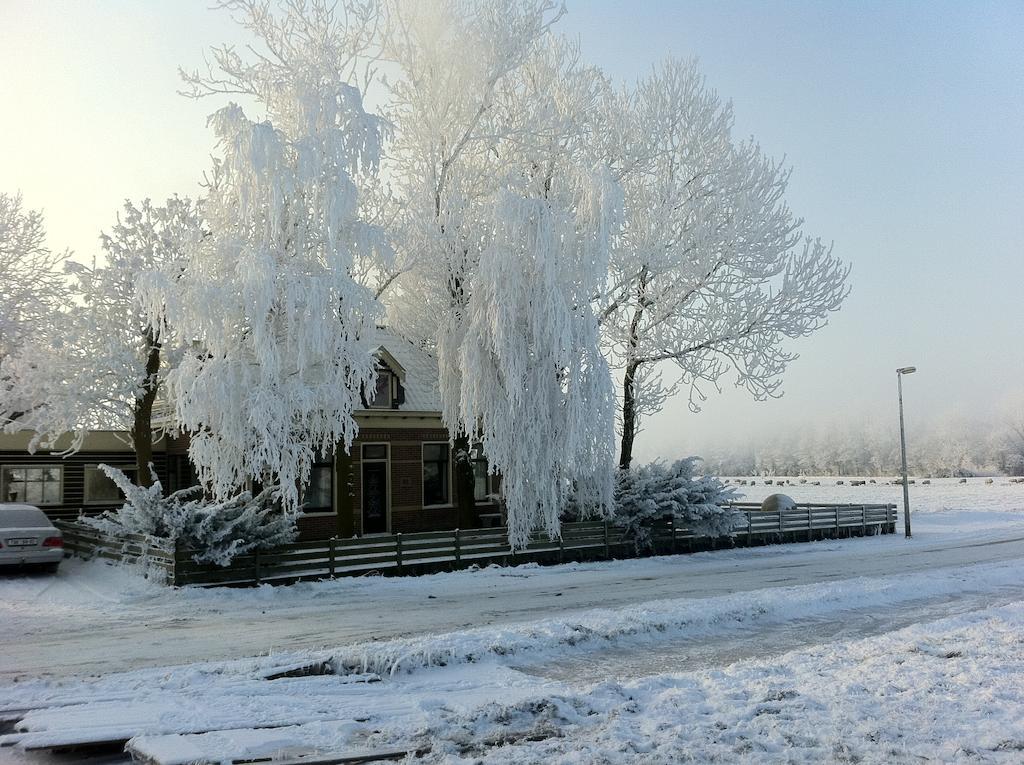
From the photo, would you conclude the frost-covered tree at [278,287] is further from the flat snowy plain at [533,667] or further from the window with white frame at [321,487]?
the window with white frame at [321,487]

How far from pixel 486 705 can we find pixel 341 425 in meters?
11.9

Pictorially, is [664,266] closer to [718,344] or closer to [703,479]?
[718,344]

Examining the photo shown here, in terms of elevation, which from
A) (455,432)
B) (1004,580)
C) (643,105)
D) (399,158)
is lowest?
(1004,580)

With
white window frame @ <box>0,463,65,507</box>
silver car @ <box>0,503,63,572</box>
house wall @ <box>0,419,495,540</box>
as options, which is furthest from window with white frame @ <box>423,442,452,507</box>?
white window frame @ <box>0,463,65,507</box>

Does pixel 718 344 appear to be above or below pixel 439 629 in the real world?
above

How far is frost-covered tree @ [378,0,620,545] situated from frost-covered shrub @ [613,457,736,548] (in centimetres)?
195

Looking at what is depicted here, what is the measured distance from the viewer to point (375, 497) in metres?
27.1

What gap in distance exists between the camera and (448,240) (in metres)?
21.4

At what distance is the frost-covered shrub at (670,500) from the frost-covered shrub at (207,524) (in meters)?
9.69

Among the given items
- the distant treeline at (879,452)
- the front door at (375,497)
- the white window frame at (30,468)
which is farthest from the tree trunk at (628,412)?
the distant treeline at (879,452)

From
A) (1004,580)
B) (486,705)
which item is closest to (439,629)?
(486,705)

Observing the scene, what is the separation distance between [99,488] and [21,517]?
1367cm

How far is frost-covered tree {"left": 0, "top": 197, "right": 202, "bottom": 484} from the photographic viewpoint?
962 inches

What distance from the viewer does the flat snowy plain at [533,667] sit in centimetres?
680
